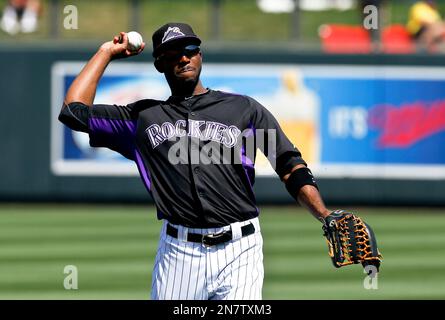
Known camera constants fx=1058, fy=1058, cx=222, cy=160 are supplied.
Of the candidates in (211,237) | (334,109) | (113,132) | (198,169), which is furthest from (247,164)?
(334,109)

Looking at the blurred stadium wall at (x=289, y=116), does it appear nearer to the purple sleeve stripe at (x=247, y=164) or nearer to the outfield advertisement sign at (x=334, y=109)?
the outfield advertisement sign at (x=334, y=109)

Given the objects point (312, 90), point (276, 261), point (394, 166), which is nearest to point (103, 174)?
point (312, 90)

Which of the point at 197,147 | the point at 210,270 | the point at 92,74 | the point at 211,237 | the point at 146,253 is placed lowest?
the point at 146,253

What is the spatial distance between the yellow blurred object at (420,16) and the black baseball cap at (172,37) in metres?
11.8

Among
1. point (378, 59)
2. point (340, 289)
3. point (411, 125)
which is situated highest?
point (378, 59)

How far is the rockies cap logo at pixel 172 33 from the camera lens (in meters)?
5.42

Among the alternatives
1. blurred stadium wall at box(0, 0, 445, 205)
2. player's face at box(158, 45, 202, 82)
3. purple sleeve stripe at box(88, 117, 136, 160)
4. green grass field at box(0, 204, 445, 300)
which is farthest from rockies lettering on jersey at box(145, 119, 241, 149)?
blurred stadium wall at box(0, 0, 445, 205)

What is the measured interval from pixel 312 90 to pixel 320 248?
15.2ft

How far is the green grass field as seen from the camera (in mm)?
9562

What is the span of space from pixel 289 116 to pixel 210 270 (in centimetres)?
1117

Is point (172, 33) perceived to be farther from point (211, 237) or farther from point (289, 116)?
point (289, 116)

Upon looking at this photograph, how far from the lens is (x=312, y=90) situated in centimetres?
1641

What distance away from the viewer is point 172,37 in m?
5.42

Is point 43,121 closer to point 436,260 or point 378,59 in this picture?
point 378,59
